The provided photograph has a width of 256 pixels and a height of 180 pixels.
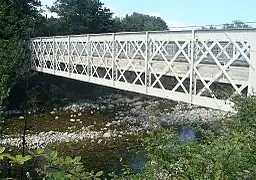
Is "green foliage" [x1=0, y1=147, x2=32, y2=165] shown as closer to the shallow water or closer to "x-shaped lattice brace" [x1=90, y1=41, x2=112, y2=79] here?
the shallow water

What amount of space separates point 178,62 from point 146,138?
9.13 meters

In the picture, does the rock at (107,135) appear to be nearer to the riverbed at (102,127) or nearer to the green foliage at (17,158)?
the riverbed at (102,127)

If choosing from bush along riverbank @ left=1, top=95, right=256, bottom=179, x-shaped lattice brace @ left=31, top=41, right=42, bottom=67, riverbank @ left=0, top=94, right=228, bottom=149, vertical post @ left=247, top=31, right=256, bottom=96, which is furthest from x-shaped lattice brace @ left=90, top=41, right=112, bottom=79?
x-shaped lattice brace @ left=31, top=41, right=42, bottom=67

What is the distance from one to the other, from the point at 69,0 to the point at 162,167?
47.6 meters

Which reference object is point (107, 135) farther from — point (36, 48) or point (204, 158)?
point (204, 158)

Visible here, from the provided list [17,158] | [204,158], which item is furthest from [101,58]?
[17,158]

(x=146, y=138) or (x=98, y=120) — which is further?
(x=98, y=120)

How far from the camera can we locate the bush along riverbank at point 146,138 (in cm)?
404

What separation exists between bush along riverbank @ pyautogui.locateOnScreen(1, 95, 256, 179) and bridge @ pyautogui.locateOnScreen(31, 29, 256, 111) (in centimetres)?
119

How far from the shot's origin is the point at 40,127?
23750 millimetres

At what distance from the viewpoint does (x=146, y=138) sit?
216 inches

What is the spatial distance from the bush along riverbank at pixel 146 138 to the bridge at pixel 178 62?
1.19 meters

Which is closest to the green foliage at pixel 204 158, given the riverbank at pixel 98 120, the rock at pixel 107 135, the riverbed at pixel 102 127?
the riverbed at pixel 102 127

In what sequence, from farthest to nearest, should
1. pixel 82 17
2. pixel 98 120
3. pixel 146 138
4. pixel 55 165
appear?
pixel 82 17
pixel 98 120
pixel 146 138
pixel 55 165
